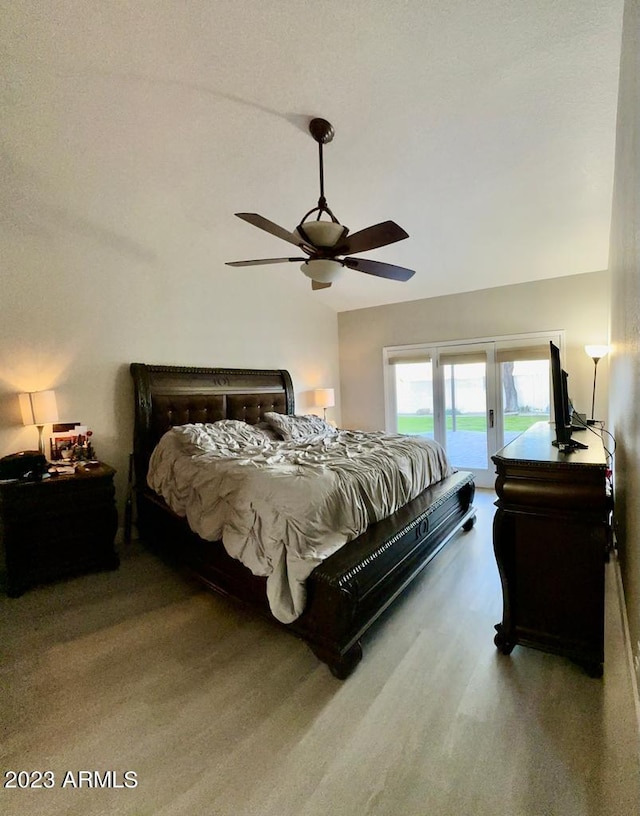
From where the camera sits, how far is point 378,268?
283cm

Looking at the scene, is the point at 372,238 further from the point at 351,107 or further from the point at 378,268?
the point at 351,107

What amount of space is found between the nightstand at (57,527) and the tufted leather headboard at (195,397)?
595mm

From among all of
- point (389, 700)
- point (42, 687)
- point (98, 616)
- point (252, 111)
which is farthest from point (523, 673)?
point (252, 111)

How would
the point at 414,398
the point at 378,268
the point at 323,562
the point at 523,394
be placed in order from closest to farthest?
the point at 323,562
the point at 378,268
the point at 523,394
the point at 414,398

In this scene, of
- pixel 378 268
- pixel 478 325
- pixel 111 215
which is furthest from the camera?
pixel 478 325

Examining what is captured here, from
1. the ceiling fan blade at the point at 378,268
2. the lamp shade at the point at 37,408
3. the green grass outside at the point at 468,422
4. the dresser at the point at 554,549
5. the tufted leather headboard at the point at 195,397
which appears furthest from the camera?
the green grass outside at the point at 468,422

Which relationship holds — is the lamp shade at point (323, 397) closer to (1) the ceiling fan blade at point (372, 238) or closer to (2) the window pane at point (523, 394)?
(2) the window pane at point (523, 394)

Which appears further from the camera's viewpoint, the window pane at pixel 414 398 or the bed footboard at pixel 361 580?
the window pane at pixel 414 398

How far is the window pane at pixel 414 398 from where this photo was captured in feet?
18.5

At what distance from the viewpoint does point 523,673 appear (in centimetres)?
182

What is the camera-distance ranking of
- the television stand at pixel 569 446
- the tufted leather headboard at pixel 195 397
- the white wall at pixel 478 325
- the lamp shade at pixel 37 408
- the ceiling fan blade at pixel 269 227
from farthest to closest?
the white wall at pixel 478 325 → the tufted leather headboard at pixel 195 397 → the lamp shade at pixel 37 408 → the ceiling fan blade at pixel 269 227 → the television stand at pixel 569 446

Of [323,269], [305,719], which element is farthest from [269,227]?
[305,719]

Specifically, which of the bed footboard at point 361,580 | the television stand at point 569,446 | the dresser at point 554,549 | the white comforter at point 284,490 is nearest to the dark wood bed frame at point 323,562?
the bed footboard at point 361,580

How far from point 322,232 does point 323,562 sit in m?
1.97
